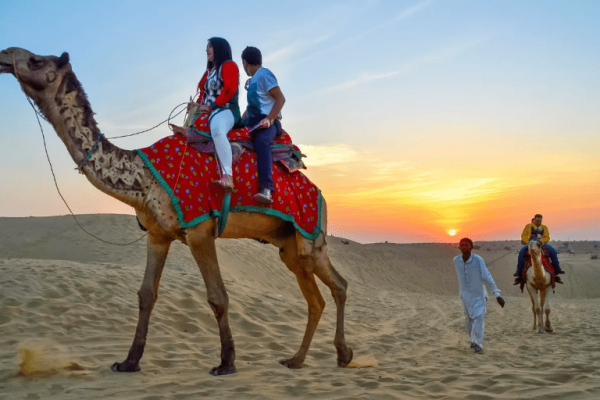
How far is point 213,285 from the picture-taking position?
6.08 m

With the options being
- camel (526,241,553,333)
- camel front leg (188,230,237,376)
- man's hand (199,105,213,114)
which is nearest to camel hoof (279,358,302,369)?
camel front leg (188,230,237,376)

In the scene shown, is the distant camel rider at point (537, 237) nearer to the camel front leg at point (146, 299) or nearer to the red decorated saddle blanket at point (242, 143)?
the red decorated saddle blanket at point (242, 143)

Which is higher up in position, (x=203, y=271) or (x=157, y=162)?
(x=157, y=162)

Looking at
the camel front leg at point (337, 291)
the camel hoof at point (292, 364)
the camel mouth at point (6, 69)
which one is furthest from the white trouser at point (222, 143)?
the camel hoof at point (292, 364)

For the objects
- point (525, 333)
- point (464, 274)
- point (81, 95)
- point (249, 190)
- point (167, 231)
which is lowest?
point (525, 333)

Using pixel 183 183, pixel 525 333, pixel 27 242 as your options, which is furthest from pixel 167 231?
pixel 27 242

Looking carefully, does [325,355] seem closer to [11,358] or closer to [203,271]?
[203,271]

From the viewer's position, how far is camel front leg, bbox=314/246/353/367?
6.95 m

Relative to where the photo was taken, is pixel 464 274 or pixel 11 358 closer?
pixel 11 358

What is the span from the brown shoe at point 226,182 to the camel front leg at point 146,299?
889mm

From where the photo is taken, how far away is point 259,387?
5.33 metres

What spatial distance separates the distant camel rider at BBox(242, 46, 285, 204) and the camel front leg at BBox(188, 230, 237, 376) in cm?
75

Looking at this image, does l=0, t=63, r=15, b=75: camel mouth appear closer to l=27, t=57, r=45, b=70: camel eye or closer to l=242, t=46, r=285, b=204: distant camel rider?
l=27, t=57, r=45, b=70: camel eye

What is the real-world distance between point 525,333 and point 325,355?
6.25 m
